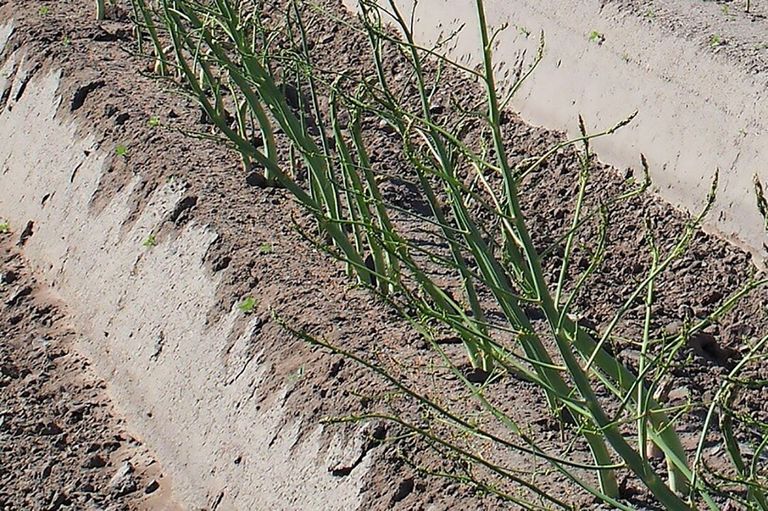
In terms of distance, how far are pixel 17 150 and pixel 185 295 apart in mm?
2171

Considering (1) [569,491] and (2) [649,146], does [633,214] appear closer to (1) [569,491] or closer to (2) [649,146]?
(2) [649,146]

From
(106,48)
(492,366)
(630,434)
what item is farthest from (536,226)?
(106,48)

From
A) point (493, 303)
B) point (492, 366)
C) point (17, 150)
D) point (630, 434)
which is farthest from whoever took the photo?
point (17, 150)

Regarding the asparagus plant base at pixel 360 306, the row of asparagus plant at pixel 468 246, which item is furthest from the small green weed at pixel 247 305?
the row of asparagus plant at pixel 468 246

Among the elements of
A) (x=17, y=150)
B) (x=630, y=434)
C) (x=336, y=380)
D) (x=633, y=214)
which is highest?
(x=633, y=214)

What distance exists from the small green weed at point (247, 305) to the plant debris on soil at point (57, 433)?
0.66 m

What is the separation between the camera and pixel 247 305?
4.45m

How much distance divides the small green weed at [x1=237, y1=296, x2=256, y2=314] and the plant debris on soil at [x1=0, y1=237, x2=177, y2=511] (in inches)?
25.9

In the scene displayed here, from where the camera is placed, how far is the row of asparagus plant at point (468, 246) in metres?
2.40

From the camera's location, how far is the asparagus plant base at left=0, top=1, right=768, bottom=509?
3.51 m

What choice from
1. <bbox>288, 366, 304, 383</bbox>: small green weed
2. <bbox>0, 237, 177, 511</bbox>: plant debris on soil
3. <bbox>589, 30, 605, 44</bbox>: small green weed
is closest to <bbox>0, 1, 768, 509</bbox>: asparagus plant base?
<bbox>288, 366, 304, 383</bbox>: small green weed

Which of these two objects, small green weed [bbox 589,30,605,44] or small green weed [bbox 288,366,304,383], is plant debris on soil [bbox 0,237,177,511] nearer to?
small green weed [bbox 288,366,304,383]

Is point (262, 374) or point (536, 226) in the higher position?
point (536, 226)

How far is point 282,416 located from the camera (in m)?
3.99
